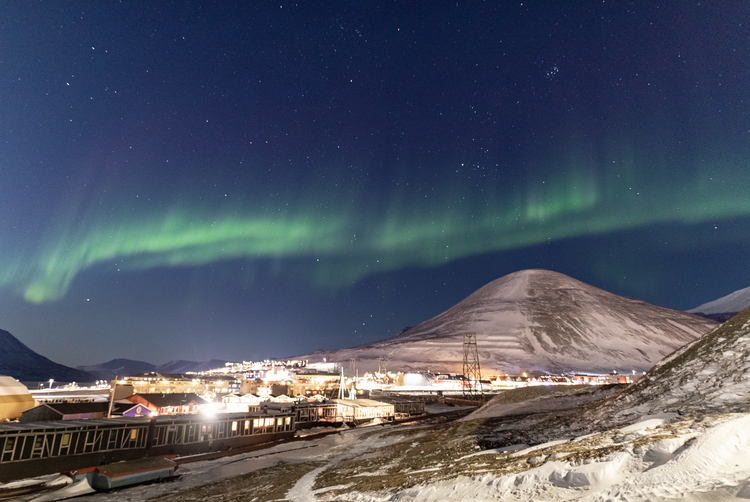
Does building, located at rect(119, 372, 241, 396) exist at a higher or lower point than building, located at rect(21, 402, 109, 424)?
higher

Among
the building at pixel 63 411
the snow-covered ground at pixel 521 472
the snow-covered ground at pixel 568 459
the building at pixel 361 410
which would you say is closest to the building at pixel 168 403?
the building at pixel 63 411

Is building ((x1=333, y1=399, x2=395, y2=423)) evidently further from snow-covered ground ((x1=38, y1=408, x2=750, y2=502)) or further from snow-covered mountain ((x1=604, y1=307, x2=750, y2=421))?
snow-covered mountain ((x1=604, y1=307, x2=750, y2=421))

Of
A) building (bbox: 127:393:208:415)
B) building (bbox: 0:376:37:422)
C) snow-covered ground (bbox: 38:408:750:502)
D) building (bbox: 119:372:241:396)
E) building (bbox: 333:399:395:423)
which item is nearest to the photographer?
snow-covered ground (bbox: 38:408:750:502)

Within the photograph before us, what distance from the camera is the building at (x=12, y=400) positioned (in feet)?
206

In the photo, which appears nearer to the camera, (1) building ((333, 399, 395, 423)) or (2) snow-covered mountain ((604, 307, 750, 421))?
(2) snow-covered mountain ((604, 307, 750, 421))

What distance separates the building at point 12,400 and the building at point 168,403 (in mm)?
17362

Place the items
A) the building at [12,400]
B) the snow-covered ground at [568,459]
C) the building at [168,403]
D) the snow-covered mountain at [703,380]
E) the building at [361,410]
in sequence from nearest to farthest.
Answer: the snow-covered ground at [568,459] < the snow-covered mountain at [703,380] < the building at [12,400] < the building at [168,403] < the building at [361,410]

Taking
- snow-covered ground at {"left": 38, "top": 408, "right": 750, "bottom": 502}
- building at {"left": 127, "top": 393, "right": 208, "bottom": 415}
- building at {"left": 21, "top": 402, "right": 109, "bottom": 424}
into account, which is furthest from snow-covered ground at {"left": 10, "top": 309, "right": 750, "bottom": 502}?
building at {"left": 21, "top": 402, "right": 109, "bottom": 424}

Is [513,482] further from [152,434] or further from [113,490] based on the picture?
[152,434]

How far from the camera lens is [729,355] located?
25891 millimetres

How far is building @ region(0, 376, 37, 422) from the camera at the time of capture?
2472 inches

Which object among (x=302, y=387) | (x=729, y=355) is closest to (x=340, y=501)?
(x=729, y=355)

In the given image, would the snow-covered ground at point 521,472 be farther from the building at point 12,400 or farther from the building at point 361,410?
the building at point 361,410

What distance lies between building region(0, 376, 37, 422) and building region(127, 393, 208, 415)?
17362 millimetres
